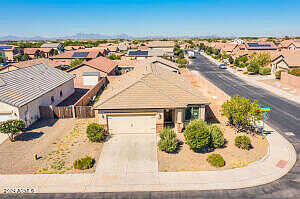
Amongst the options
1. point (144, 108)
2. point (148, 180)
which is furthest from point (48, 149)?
point (148, 180)

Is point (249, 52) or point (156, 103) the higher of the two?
point (249, 52)

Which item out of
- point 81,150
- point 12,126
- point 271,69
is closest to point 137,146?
point 81,150

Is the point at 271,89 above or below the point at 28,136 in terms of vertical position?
above

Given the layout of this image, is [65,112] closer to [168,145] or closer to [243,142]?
[168,145]

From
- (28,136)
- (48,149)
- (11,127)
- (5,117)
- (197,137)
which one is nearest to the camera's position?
(197,137)

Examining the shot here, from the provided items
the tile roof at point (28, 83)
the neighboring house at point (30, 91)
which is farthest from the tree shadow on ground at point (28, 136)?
the tile roof at point (28, 83)

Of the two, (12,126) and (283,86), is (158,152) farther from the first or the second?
(283,86)
